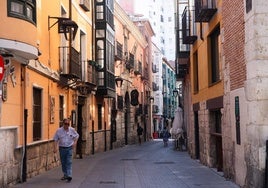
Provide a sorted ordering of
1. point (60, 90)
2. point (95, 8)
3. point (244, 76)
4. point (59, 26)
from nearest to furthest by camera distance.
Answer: point (244, 76) < point (59, 26) < point (60, 90) < point (95, 8)

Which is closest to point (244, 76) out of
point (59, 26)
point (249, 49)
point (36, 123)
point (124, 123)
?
point (249, 49)

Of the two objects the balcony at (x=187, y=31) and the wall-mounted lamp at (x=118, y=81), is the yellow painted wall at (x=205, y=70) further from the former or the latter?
the wall-mounted lamp at (x=118, y=81)

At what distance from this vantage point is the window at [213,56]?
14.7 metres

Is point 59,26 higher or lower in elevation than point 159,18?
lower

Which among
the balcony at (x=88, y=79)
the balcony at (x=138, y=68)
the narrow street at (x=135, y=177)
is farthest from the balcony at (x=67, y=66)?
the balcony at (x=138, y=68)

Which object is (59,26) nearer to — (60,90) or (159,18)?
(60,90)

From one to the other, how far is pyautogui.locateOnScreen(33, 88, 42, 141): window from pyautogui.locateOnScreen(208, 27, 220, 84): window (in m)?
5.39

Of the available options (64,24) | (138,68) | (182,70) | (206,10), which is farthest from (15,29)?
(138,68)

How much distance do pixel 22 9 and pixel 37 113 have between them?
4.15 meters

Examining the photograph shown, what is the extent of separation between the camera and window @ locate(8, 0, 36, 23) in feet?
35.6

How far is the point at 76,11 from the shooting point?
2031cm

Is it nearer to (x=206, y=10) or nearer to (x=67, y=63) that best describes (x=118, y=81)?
(x=67, y=63)

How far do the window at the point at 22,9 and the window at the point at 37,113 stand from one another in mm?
3053

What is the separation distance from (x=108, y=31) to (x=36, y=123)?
11901 millimetres
